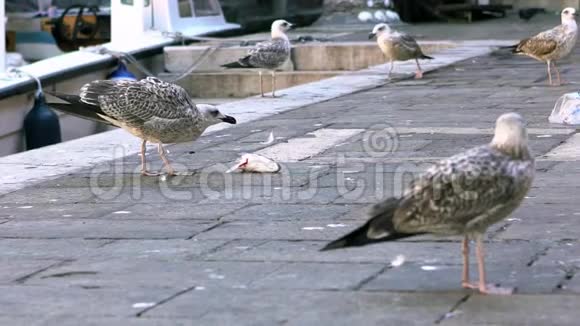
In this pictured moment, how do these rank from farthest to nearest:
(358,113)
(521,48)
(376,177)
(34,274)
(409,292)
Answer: (521,48) < (358,113) < (376,177) < (34,274) < (409,292)

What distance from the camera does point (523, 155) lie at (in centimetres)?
541

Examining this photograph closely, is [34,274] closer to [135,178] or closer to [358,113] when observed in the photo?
[135,178]

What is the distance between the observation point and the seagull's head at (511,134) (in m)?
5.38

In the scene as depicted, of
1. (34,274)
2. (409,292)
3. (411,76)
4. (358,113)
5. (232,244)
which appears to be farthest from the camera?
(411,76)

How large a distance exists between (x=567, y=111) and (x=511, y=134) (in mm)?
5904

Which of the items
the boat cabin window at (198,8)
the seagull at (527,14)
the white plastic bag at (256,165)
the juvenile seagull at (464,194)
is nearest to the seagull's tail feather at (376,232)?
the juvenile seagull at (464,194)

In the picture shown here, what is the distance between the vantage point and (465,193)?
5.33 metres

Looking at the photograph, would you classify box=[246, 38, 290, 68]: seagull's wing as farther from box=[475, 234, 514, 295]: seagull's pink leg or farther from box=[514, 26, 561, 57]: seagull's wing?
box=[475, 234, 514, 295]: seagull's pink leg

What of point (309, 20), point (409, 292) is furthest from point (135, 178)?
point (309, 20)

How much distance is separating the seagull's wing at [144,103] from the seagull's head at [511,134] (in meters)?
3.93

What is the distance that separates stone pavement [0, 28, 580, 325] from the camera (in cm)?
544

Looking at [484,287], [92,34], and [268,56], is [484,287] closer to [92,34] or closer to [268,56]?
[268,56]

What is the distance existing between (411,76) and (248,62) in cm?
220

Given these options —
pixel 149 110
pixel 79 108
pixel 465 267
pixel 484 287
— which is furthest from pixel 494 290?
pixel 79 108
